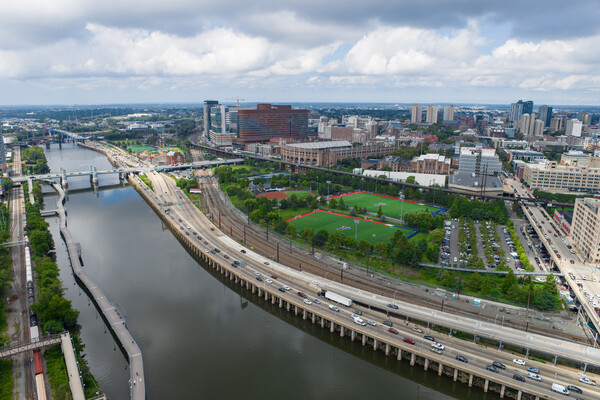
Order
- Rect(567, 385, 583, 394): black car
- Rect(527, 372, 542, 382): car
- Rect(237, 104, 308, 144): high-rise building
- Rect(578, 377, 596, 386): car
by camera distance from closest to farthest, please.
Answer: Rect(567, 385, 583, 394): black car → Rect(578, 377, 596, 386): car → Rect(527, 372, 542, 382): car → Rect(237, 104, 308, 144): high-rise building

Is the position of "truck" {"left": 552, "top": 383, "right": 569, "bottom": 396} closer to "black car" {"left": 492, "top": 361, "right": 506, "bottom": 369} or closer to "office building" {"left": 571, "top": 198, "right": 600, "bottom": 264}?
"black car" {"left": 492, "top": 361, "right": 506, "bottom": 369}

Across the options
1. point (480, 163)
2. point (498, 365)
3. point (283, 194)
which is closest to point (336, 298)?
point (498, 365)

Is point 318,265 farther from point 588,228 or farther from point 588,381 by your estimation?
point 588,228

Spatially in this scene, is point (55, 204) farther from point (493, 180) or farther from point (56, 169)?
point (493, 180)

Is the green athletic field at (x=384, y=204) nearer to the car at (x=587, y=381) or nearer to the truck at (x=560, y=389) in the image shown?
the car at (x=587, y=381)

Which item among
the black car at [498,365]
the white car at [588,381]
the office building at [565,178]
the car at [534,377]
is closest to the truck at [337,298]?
the black car at [498,365]

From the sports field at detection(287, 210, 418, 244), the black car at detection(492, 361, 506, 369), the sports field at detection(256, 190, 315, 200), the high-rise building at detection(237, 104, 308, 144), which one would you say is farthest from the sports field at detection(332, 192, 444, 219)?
the high-rise building at detection(237, 104, 308, 144)

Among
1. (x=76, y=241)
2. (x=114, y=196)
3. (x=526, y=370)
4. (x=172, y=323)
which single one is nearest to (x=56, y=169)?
(x=114, y=196)
